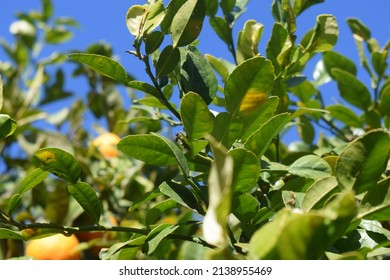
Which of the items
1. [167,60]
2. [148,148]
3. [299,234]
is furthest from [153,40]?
[299,234]

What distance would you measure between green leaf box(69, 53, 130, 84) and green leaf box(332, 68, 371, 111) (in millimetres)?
563

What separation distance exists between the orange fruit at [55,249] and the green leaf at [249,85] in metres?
0.92

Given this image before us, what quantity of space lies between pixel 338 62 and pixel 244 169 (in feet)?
2.66

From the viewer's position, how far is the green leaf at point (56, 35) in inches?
117

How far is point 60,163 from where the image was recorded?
2.83 ft

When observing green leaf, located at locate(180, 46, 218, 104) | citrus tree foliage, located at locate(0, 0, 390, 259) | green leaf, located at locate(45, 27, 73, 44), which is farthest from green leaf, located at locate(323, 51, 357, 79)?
green leaf, located at locate(45, 27, 73, 44)

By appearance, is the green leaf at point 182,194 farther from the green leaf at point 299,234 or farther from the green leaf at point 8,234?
the green leaf at point 299,234

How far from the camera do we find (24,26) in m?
2.93

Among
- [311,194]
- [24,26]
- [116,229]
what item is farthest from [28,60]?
[311,194]

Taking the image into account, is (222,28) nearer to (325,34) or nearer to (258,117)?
(325,34)

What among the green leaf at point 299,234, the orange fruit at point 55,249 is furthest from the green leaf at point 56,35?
the green leaf at point 299,234

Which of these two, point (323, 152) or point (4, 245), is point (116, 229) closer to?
point (323, 152)

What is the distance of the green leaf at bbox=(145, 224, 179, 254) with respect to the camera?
2.58 feet
